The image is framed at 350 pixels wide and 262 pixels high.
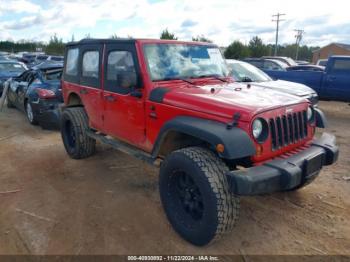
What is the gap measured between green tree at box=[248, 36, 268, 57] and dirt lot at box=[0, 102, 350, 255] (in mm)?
33089

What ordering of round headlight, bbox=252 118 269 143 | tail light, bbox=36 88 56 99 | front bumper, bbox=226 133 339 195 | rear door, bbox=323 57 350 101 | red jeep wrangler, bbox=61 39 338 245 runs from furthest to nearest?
rear door, bbox=323 57 350 101, tail light, bbox=36 88 56 99, round headlight, bbox=252 118 269 143, red jeep wrangler, bbox=61 39 338 245, front bumper, bbox=226 133 339 195

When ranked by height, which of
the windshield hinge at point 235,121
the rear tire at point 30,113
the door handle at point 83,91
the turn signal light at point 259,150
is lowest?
the rear tire at point 30,113

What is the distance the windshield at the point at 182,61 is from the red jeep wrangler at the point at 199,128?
0.01 metres

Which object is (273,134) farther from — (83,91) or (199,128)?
(83,91)

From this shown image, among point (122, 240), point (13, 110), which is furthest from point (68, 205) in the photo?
point (13, 110)

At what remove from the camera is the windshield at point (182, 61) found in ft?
13.0

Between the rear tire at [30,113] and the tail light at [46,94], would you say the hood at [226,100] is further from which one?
the rear tire at [30,113]

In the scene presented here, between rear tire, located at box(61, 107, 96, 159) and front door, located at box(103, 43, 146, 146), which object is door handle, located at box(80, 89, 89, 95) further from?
front door, located at box(103, 43, 146, 146)

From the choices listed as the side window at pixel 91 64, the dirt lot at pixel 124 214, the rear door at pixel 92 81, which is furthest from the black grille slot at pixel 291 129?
the side window at pixel 91 64

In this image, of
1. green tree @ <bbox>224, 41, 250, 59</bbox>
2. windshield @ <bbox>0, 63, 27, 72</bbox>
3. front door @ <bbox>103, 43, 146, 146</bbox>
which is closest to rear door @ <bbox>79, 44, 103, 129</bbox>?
front door @ <bbox>103, 43, 146, 146</bbox>

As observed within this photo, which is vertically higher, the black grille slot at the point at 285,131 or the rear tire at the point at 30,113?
the black grille slot at the point at 285,131

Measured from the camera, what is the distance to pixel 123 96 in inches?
165

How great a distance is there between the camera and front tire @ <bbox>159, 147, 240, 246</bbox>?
2932 mm

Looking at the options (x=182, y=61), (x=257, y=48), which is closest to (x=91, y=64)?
(x=182, y=61)
